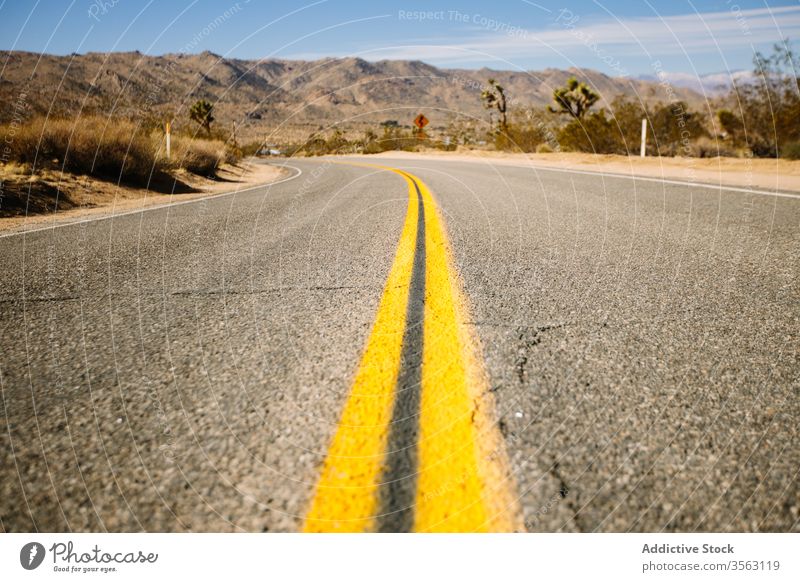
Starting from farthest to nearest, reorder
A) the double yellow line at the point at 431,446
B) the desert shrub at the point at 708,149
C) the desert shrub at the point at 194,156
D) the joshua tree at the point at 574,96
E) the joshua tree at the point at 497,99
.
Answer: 1. the joshua tree at the point at 574,96
2. the joshua tree at the point at 497,99
3. the desert shrub at the point at 708,149
4. the desert shrub at the point at 194,156
5. the double yellow line at the point at 431,446

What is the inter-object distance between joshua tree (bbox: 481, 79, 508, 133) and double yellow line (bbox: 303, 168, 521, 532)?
25008 mm

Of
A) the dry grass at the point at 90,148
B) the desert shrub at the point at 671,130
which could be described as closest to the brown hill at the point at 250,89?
the desert shrub at the point at 671,130

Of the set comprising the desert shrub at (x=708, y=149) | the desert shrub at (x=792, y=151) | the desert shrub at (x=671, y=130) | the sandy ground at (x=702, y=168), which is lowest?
the sandy ground at (x=702, y=168)

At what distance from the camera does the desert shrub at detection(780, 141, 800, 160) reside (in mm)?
15453

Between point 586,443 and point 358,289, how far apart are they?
166cm

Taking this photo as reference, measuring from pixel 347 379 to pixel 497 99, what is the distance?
123 feet

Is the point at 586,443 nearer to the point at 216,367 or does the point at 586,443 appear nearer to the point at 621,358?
the point at 621,358

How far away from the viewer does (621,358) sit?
→ 1.78 metres

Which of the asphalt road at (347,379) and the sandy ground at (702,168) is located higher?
the sandy ground at (702,168)

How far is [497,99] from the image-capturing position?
1422 inches

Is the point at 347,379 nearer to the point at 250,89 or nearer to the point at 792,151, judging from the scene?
the point at 792,151

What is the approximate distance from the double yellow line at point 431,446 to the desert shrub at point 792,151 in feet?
59.0

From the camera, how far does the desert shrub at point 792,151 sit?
50.7 feet

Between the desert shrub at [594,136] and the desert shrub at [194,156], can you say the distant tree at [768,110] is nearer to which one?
the desert shrub at [594,136]
